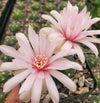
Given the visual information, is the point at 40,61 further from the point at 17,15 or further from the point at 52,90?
the point at 17,15

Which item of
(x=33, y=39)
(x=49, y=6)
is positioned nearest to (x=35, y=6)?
(x=49, y=6)

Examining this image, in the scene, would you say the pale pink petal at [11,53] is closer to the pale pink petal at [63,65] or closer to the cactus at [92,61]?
the pale pink petal at [63,65]

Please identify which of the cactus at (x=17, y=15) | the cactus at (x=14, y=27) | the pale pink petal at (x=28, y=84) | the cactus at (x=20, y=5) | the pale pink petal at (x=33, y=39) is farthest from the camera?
the cactus at (x=20, y=5)

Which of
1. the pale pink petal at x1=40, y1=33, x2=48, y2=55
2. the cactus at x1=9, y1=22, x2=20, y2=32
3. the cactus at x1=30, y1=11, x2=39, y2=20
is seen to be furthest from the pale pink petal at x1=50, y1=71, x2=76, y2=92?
the cactus at x1=30, y1=11, x2=39, y2=20

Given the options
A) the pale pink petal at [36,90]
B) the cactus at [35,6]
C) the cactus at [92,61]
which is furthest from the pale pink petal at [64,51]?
the cactus at [35,6]

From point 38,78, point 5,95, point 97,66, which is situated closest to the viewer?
point 38,78

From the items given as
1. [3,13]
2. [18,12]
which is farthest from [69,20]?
[3,13]

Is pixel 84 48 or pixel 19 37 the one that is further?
pixel 84 48

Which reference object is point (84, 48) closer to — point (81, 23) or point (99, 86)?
point (99, 86)
